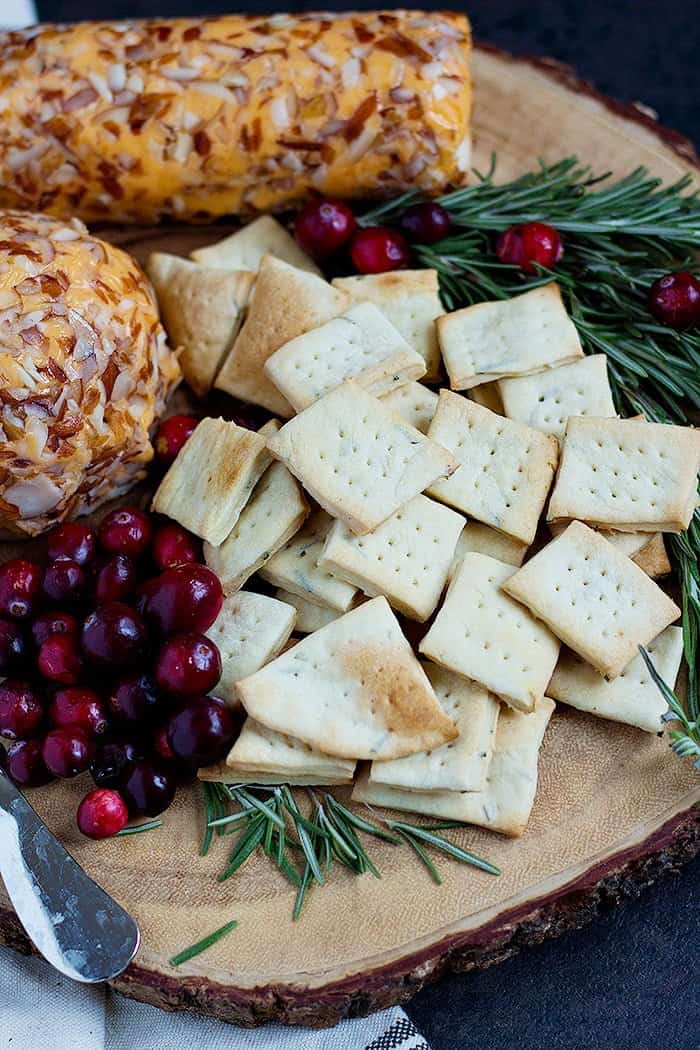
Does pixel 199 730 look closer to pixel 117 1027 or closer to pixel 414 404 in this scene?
pixel 117 1027

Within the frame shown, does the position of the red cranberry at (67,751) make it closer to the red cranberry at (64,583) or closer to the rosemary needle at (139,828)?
the rosemary needle at (139,828)

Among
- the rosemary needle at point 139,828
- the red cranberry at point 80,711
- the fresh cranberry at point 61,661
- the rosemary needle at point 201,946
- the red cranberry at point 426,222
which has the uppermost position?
the red cranberry at point 426,222

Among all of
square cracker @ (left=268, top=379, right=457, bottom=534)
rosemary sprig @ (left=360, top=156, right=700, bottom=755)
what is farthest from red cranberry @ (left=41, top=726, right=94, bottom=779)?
rosemary sprig @ (left=360, top=156, right=700, bottom=755)

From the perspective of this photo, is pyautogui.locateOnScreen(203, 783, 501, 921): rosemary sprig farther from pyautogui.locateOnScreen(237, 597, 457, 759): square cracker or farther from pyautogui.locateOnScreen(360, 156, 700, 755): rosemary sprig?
pyautogui.locateOnScreen(360, 156, 700, 755): rosemary sprig

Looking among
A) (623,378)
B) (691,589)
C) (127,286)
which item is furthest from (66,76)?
(691,589)

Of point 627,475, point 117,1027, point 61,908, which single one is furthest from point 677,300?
point 117,1027

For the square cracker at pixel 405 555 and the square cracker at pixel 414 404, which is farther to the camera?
the square cracker at pixel 414 404

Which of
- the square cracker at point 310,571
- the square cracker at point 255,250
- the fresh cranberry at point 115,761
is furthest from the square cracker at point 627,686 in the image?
the square cracker at point 255,250
